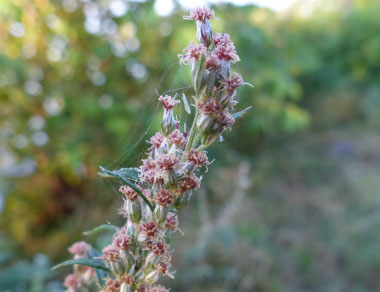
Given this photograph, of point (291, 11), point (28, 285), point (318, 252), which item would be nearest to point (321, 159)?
point (318, 252)

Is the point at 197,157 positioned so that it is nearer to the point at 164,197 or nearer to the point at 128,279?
the point at 164,197

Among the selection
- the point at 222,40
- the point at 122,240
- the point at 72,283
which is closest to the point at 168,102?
the point at 222,40

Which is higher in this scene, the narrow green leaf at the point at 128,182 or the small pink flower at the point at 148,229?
the narrow green leaf at the point at 128,182

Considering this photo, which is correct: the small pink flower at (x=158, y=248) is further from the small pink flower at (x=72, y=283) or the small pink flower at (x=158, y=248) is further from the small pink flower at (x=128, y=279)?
the small pink flower at (x=72, y=283)

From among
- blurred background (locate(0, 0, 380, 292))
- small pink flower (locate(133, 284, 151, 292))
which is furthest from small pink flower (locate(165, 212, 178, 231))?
blurred background (locate(0, 0, 380, 292))

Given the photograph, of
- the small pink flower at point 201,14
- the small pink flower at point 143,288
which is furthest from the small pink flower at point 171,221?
the small pink flower at point 201,14

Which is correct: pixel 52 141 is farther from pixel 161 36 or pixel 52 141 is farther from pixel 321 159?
pixel 321 159
